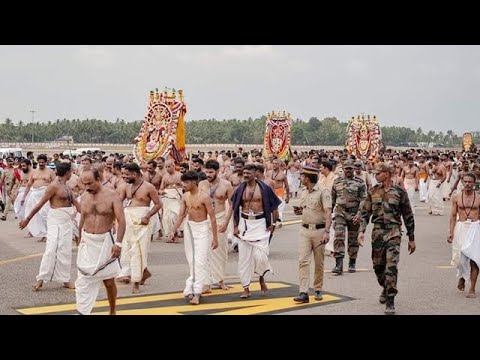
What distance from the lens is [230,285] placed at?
1030 cm

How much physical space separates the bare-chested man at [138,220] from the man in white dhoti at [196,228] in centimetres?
65

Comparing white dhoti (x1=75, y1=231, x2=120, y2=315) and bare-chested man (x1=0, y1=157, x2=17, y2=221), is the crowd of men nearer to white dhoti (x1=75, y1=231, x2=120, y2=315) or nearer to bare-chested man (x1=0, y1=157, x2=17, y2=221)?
white dhoti (x1=75, y1=231, x2=120, y2=315)

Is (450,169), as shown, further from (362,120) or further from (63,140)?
(63,140)

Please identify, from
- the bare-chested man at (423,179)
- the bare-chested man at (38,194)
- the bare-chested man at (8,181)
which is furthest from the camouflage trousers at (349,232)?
the bare-chested man at (423,179)

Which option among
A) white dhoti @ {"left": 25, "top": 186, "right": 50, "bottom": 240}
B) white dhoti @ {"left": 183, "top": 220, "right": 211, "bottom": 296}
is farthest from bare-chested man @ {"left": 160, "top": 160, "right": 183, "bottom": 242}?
white dhoti @ {"left": 183, "top": 220, "right": 211, "bottom": 296}

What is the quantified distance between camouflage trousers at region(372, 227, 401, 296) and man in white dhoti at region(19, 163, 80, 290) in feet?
14.5

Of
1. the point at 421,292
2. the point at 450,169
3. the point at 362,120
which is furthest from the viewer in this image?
the point at 362,120

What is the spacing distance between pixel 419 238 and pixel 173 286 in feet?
24.9

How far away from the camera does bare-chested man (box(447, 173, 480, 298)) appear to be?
9555 mm

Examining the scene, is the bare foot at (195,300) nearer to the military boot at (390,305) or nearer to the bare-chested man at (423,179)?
the military boot at (390,305)

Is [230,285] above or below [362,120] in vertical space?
below

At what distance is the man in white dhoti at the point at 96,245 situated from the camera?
7.58 m

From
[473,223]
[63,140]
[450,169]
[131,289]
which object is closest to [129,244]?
[131,289]

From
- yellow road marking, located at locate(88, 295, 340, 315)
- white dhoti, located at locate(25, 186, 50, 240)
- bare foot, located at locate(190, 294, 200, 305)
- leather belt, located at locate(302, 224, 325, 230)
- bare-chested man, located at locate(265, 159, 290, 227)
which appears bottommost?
yellow road marking, located at locate(88, 295, 340, 315)
